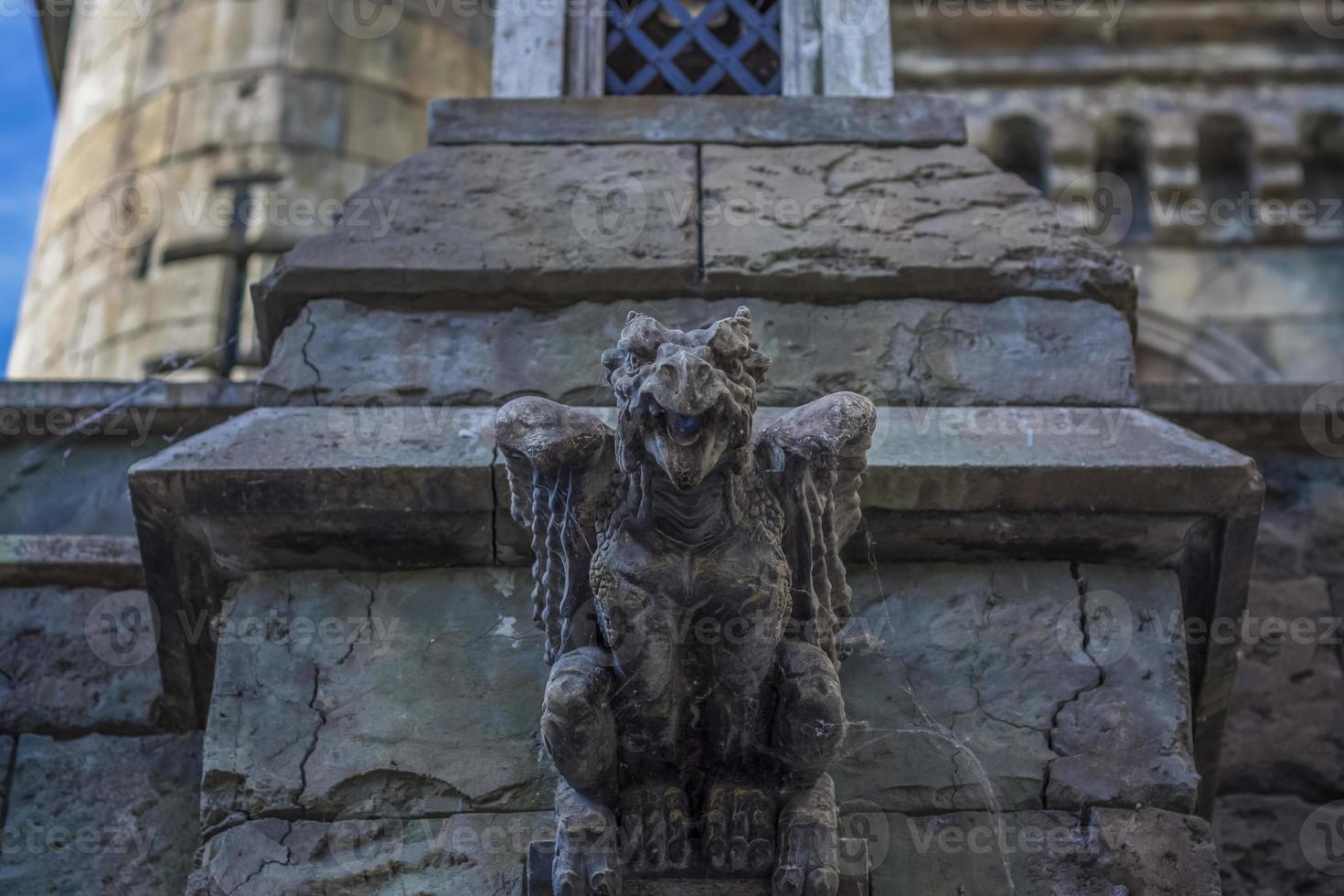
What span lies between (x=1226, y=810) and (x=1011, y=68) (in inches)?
→ 212

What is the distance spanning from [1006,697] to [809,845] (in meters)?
0.74

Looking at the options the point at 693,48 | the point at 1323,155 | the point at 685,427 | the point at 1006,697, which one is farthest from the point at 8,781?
the point at 1323,155

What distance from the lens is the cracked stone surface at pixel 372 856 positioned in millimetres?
3475

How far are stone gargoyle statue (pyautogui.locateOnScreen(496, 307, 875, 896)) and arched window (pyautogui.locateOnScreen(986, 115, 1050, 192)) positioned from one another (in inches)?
241

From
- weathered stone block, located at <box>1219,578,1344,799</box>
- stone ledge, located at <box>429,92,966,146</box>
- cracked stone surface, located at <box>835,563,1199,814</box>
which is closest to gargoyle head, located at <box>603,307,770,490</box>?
cracked stone surface, located at <box>835,563,1199,814</box>

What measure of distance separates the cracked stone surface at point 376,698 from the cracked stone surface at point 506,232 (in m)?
0.78

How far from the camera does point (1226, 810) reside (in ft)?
15.8

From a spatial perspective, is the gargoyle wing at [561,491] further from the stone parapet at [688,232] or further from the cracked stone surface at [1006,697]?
the stone parapet at [688,232]

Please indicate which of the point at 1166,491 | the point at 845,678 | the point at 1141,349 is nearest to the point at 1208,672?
the point at 1166,491

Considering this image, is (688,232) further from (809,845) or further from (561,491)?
(809,845)

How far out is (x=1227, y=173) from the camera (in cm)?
903

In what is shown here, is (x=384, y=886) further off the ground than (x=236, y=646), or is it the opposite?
(x=236, y=646)

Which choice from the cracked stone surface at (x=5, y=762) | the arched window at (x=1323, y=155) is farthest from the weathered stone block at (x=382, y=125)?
the cracked stone surface at (x=5, y=762)

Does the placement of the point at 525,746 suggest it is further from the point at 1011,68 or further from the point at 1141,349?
the point at 1011,68
